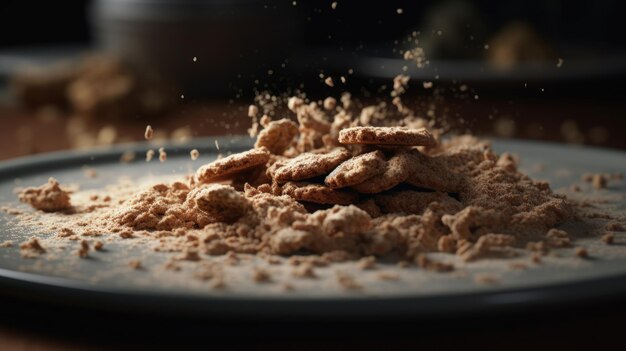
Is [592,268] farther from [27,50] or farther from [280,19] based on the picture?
[27,50]

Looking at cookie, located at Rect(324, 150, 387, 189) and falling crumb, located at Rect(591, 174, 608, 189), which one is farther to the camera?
falling crumb, located at Rect(591, 174, 608, 189)

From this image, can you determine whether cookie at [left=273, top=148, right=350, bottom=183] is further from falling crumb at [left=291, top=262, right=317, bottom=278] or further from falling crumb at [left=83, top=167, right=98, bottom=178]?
falling crumb at [left=83, top=167, right=98, bottom=178]

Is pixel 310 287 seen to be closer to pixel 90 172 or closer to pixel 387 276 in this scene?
pixel 387 276

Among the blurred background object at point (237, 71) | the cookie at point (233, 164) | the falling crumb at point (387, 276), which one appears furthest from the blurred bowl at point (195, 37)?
the falling crumb at point (387, 276)

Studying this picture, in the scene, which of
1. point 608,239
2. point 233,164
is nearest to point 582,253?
point 608,239

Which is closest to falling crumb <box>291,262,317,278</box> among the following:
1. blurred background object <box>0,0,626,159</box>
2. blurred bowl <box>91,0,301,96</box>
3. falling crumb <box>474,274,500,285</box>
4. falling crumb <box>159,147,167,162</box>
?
falling crumb <box>474,274,500,285</box>

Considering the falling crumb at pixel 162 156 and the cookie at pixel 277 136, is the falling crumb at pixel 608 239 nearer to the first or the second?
the cookie at pixel 277 136

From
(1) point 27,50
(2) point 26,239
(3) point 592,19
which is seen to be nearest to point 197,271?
(2) point 26,239
